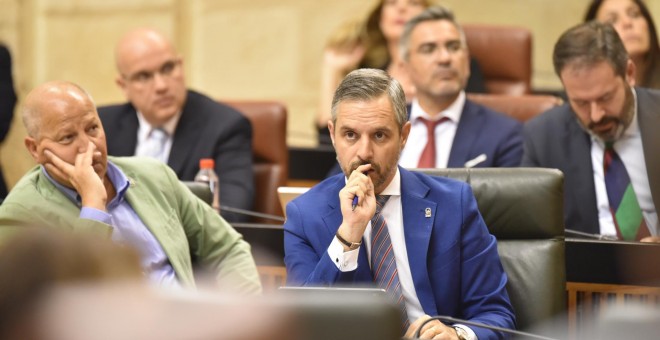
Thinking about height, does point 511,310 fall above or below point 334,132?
below

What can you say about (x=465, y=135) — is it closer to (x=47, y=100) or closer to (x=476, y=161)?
(x=476, y=161)

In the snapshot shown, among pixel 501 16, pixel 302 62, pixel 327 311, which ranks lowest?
pixel 302 62

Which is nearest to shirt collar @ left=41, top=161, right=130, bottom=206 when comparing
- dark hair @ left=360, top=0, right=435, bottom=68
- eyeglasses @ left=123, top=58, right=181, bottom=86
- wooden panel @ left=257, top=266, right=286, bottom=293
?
wooden panel @ left=257, top=266, right=286, bottom=293

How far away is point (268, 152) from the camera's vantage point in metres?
4.20

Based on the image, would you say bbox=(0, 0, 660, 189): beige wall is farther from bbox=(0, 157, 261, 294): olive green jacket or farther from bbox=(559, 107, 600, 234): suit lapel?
bbox=(0, 157, 261, 294): olive green jacket

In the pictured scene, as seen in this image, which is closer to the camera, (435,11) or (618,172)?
(618,172)

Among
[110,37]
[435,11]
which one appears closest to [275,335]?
[435,11]

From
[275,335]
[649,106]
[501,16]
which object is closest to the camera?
[275,335]

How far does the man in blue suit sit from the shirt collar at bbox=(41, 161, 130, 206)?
1331 millimetres

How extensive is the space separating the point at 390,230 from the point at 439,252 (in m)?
0.13

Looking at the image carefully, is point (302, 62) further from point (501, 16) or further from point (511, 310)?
point (511, 310)

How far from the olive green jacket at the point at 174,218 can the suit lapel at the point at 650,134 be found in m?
1.23

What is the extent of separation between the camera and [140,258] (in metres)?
0.63

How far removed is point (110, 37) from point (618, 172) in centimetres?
432
